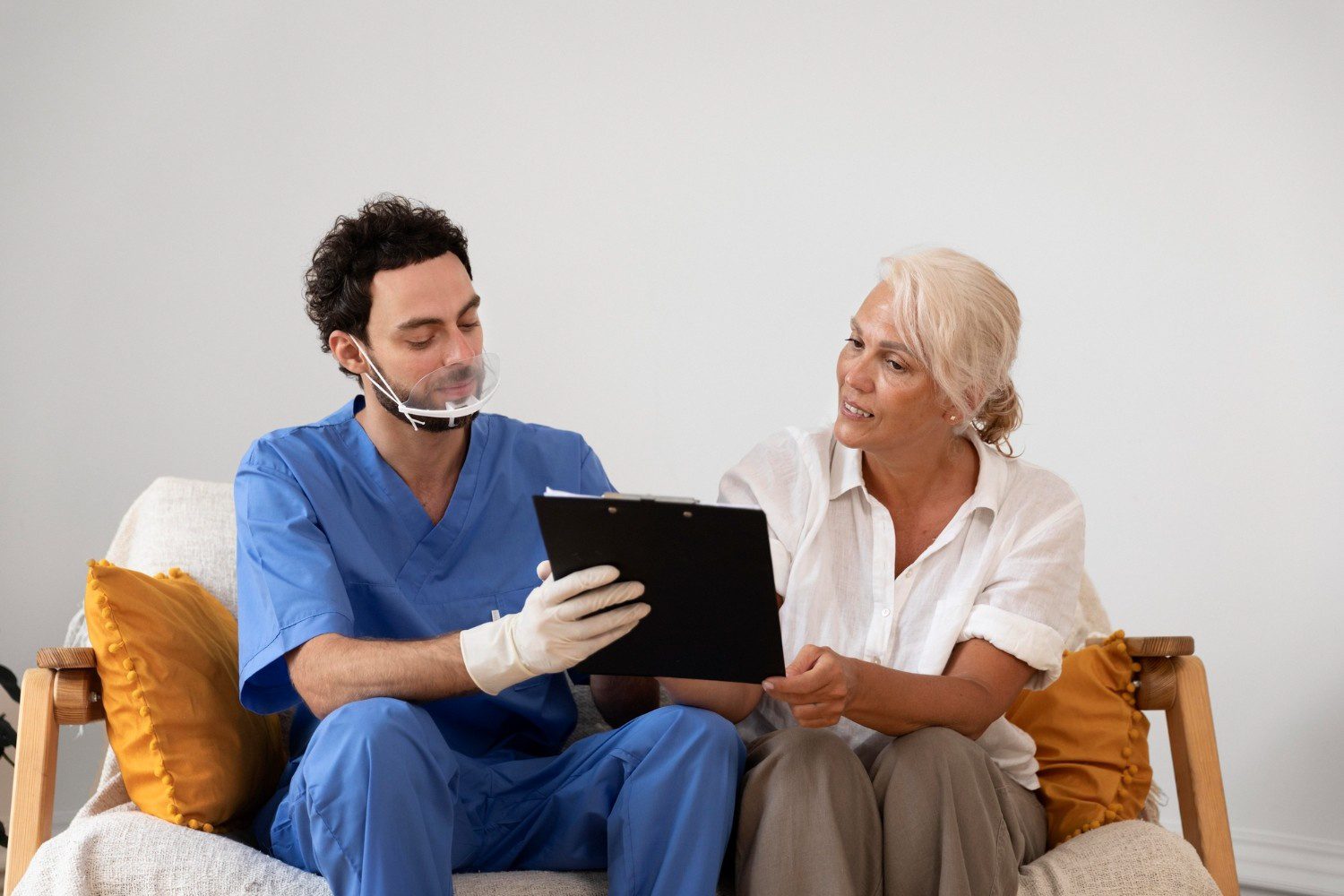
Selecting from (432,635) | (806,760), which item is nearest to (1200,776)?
(806,760)

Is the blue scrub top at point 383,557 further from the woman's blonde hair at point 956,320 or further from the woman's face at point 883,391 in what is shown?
the woman's blonde hair at point 956,320

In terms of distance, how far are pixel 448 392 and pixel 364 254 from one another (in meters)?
0.22

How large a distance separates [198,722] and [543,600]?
51cm

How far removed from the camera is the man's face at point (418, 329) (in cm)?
166

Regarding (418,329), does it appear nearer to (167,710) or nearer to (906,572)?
(167,710)

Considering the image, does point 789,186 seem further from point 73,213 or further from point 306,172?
point 73,213

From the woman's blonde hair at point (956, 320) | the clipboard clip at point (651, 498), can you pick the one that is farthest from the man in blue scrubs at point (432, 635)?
the woman's blonde hair at point (956, 320)

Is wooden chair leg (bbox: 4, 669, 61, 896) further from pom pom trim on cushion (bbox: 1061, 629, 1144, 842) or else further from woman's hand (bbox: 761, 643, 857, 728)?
Answer: pom pom trim on cushion (bbox: 1061, 629, 1144, 842)

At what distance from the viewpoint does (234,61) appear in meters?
2.63

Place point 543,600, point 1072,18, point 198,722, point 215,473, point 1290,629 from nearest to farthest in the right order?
point 543,600, point 198,722, point 1290,629, point 1072,18, point 215,473

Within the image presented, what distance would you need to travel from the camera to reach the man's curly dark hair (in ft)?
5.57

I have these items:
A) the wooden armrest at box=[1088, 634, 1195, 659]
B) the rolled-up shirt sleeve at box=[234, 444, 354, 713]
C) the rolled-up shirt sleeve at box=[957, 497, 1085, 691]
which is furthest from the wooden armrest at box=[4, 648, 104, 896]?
the wooden armrest at box=[1088, 634, 1195, 659]

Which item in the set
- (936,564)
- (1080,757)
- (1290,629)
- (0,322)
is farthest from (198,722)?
(1290,629)

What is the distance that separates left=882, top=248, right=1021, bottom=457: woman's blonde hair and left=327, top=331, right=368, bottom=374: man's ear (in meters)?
0.70
